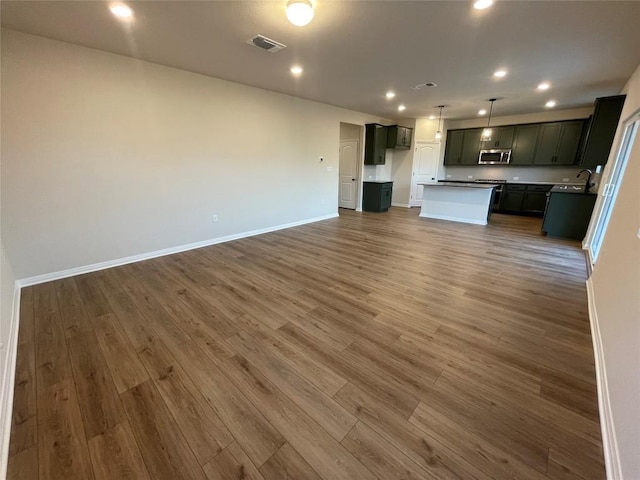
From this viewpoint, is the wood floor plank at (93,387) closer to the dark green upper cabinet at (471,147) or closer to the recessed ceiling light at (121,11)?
the recessed ceiling light at (121,11)

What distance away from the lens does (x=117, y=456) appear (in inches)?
49.8

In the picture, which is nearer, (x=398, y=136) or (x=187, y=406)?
(x=187, y=406)

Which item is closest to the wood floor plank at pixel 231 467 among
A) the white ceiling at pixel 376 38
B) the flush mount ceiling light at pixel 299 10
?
the flush mount ceiling light at pixel 299 10

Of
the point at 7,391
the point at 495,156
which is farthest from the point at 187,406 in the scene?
the point at 495,156

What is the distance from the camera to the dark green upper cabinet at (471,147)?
304 inches

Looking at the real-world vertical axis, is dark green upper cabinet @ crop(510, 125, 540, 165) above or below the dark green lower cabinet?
above

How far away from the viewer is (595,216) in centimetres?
422

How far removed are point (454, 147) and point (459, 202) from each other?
2.84 meters

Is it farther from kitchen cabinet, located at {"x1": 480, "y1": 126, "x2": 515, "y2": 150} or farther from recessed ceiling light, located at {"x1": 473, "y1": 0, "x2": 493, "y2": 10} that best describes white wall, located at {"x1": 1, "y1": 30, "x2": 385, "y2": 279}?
kitchen cabinet, located at {"x1": 480, "y1": 126, "x2": 515, "y2": 150}

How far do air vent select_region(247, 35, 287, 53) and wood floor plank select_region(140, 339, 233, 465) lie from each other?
311 cm

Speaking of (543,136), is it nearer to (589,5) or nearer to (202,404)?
(589,5)

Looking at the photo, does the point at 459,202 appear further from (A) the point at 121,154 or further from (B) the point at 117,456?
(B) the point at 117,456

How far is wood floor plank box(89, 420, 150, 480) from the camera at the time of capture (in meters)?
1.19

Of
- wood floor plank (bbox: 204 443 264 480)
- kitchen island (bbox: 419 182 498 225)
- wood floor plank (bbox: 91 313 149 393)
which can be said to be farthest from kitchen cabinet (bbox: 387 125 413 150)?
wood floor plank (bbox: 204 443 264 480)
